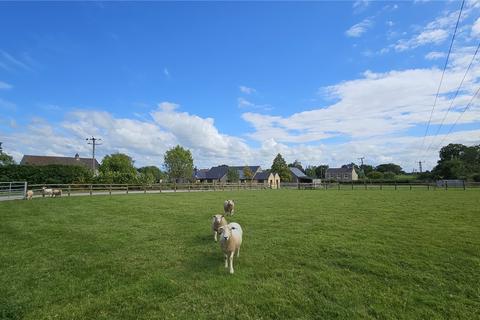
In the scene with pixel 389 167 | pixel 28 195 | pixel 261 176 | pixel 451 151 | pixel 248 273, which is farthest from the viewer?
pixel 389 167

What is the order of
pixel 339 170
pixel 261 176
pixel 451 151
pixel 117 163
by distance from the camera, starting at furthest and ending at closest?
pixel 339 170
pixel 451 151
pixel 261 176
pixel 117 163

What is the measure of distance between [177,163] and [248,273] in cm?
7585

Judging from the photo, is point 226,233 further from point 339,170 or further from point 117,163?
point 339,170

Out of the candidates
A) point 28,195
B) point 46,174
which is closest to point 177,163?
point 46,174

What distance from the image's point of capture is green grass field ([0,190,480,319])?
16.8 ft

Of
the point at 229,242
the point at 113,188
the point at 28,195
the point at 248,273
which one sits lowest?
the point at 248,273

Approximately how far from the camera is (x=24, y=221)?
13.2 m

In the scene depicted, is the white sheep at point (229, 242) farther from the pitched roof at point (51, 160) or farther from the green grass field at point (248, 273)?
the pitched roof at point (51, 160)

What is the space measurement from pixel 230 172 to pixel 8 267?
7419 cm

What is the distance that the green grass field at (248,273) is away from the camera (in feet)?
16.8

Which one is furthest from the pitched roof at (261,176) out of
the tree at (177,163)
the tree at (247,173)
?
the tree at (177,163)

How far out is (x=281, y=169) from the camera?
84750 mm

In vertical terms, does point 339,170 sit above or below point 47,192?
above

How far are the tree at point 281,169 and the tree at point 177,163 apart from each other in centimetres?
2340
